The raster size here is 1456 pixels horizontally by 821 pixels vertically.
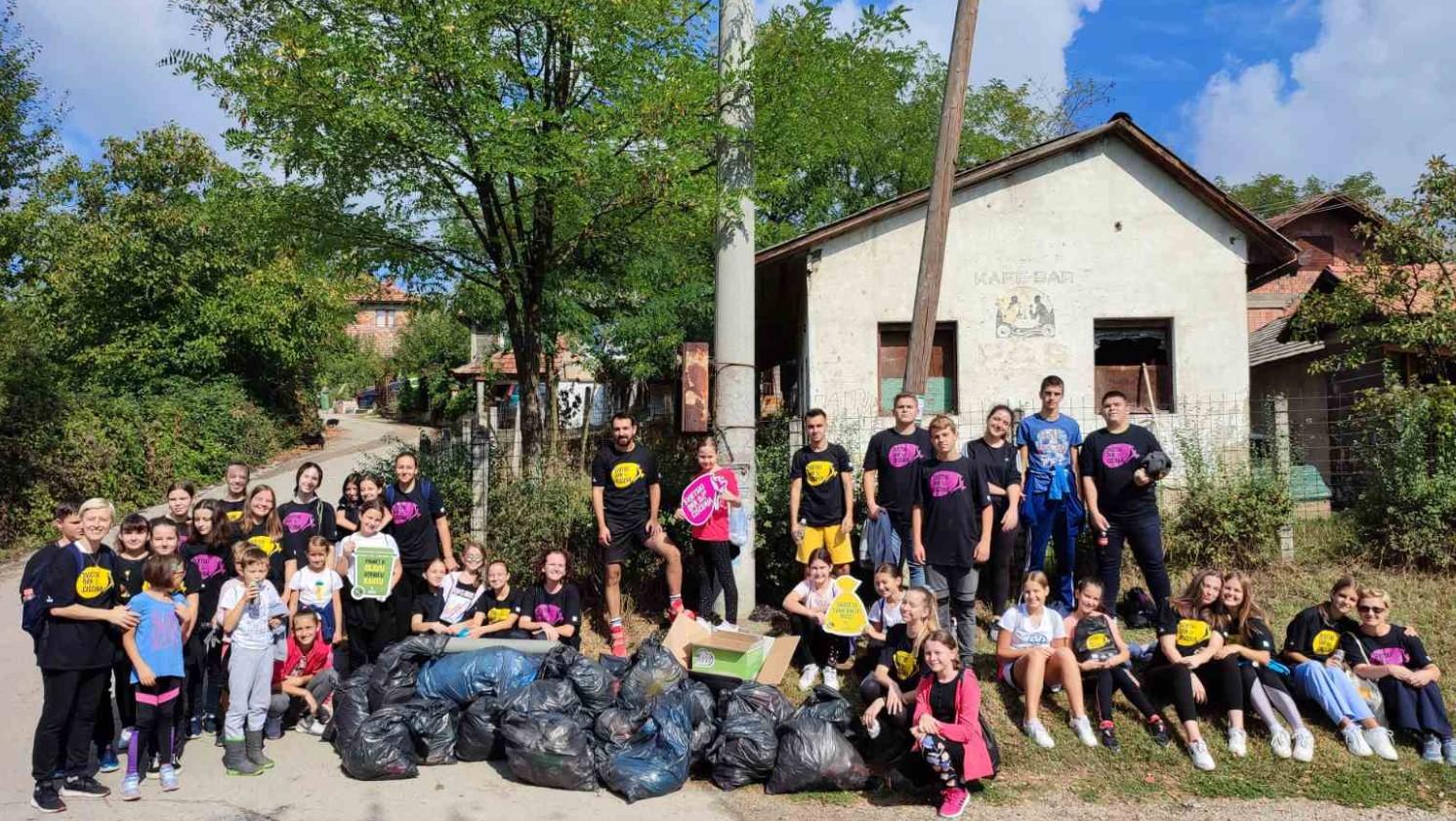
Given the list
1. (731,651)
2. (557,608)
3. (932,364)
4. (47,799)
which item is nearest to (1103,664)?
(731,651)

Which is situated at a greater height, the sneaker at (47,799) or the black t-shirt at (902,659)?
the black t-shirt at (902,659)

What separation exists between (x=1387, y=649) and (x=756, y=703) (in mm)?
3993

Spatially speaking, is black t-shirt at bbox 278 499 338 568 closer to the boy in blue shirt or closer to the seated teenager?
the boy in blue shirt

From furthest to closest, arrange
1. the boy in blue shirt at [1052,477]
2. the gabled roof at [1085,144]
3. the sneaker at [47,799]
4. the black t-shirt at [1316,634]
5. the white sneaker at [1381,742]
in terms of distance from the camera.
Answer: the gabled roof at [1085,144] → the boy in blue shirt at [1052,477] → the black t-shirt at [1316,634] → the white sneaker at [1381,742] → the sneaker at [47,799]

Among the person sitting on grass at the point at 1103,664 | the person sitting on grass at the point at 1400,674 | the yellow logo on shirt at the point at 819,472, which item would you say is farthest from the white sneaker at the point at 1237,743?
the yellow logo on shirt at the point at 819,472

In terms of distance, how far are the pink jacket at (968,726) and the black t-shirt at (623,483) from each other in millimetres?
2720

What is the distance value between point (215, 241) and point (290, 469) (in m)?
5.27

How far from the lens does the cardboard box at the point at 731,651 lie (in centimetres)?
565

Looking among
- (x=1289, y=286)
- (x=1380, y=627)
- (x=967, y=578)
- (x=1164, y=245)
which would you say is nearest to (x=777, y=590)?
(x=967, y=578)

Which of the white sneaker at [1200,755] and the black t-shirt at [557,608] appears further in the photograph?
the black t-shirt at [557,608]

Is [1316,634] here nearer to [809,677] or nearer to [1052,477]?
[1052,477]

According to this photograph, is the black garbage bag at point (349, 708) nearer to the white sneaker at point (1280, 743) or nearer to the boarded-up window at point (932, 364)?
the white sneaker at point (1280, 743)

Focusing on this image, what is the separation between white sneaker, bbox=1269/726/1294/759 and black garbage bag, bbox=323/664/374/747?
5434 millimetres

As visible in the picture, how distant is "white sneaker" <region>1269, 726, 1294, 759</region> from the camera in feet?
17.3
